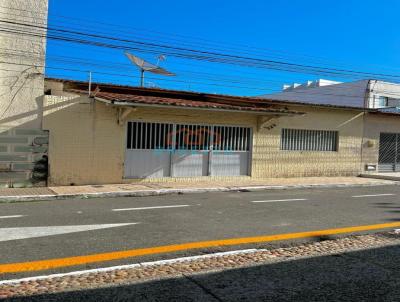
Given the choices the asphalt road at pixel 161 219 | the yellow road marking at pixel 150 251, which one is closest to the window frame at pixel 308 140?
the asphalt road at pixel 161 219

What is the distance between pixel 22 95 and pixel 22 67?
790mm

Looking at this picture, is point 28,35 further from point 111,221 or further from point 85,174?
point 111,221

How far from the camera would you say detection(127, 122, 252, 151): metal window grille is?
1477 cm

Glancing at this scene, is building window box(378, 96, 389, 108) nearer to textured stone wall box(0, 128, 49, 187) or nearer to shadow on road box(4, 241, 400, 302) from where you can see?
textured stone wall box(0, 128, 49, 187)

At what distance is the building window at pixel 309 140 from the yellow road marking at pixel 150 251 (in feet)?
33.8

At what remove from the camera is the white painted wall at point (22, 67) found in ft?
41.1

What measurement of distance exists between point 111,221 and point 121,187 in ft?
17.3

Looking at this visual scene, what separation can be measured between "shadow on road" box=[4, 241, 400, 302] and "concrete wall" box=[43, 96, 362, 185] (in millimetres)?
9628

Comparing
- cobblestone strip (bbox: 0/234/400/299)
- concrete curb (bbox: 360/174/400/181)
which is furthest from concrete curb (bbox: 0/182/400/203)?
cobblestone strip (bbox: 0/234/400/299)

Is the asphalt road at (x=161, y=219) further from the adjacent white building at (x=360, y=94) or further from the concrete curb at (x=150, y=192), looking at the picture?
the adjacent white building at (x=360, y=94)

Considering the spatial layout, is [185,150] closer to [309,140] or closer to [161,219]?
[309,140]

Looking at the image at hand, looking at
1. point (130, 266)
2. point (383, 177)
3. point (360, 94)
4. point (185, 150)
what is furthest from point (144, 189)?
point (360, 94)

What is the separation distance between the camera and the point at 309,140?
1872 cm

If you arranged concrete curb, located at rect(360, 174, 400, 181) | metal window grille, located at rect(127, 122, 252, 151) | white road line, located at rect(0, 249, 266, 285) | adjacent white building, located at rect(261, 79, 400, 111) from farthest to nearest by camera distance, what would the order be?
adjacent white building, located at rect(261, 79, 400, 111), concrete curb, located at rect(360, 174, 400, 181), metal window grille, located at rect(127, 122, 252, 151), white road line, located at rect(0, 249, 266, 285)
